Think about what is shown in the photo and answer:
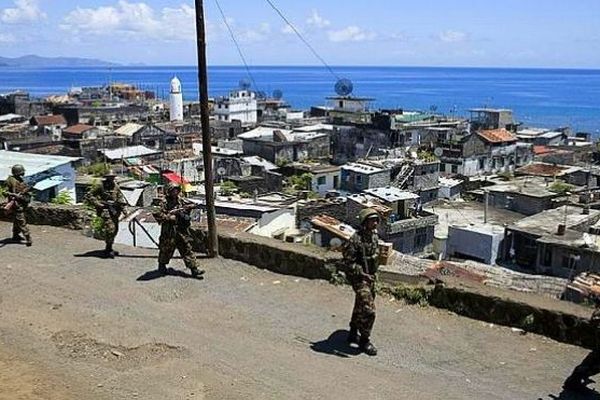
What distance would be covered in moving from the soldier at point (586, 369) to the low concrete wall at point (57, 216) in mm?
Answer: 8807

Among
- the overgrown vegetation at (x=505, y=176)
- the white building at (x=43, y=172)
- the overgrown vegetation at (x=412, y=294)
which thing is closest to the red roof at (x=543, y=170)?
the overgrown vegetation at (x=505, y=176)

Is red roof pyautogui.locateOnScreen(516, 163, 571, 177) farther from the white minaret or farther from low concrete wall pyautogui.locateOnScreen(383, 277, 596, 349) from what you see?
the white minaret

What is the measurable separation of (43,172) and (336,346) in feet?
61.3

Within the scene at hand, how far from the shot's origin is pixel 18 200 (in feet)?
34.3

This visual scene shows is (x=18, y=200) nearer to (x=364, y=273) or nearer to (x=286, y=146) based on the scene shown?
(x=364, y=273)

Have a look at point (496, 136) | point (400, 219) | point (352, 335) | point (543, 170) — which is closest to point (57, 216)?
point (352, 335)

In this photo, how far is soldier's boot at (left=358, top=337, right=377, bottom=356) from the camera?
21.3 feet

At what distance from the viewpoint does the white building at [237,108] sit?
79938 millimetres

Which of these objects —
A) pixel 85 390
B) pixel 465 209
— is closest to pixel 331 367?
pixel 85 390

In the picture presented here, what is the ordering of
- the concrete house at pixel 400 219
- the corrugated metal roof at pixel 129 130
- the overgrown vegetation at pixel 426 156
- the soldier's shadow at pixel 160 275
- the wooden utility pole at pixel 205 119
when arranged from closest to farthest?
the soldier's shadow at pixel 160 275 → the wooden utility pole at pixel 205 119 → the concrete house at pixel 400 219 → the overgrown vegetation at pixel 426 156 → the corrugated metal roof at pixel 129 130

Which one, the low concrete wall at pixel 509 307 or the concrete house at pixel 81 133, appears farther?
the concrete house at pixel 81 133

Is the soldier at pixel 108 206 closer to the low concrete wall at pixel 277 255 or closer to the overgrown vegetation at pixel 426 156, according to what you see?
the low concrete wall at pixel 277 255

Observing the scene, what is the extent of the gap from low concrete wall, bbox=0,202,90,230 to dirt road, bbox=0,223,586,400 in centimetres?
268

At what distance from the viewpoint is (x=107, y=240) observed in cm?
1002
